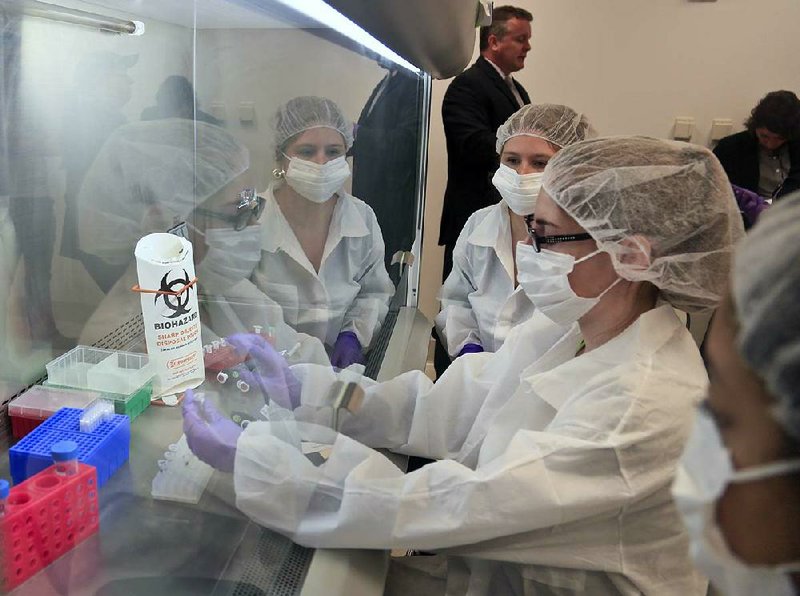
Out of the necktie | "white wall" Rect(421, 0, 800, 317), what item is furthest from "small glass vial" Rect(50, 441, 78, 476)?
"white wall" Rect(421, 0, 800, 317)

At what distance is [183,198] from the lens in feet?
4.36

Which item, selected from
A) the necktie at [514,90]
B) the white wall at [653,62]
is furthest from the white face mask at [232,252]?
the white wall at [653,62]

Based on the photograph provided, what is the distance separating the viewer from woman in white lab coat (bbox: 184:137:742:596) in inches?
32.3

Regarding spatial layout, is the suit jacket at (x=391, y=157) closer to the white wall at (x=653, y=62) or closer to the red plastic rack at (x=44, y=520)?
the red plastic rack at (x=44, y=520)

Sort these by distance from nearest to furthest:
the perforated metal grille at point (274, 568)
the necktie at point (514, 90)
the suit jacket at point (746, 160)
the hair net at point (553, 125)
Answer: the perforated metal grille at point (274, 568) < the hair net at point (553, 125) < the necktie at point (514, 90) < the suit jacket at point (746, 160)

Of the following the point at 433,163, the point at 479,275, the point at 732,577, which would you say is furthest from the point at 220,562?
the point at 433,163

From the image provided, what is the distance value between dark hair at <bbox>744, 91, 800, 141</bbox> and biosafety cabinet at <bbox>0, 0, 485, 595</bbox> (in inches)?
85.9

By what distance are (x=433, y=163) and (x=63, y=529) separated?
9.35ft

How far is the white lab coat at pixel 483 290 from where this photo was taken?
70.8 inches

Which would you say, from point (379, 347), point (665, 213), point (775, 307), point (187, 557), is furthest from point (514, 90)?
point (775, 307)

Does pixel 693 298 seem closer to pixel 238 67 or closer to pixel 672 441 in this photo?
pixel 672 441

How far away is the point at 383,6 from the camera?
93 cm

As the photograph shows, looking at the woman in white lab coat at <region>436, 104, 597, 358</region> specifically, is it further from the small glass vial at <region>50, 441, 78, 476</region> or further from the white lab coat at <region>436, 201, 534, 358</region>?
the small glass vial at <region>50, 441, 78, 476</region>

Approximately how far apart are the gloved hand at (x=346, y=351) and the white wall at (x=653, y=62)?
5.80 feet
